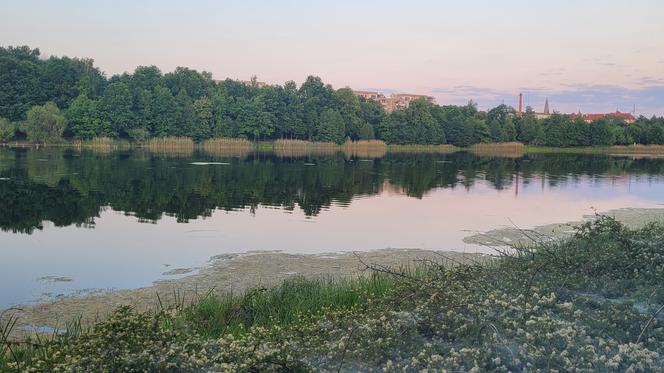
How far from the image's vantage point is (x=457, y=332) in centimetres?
575

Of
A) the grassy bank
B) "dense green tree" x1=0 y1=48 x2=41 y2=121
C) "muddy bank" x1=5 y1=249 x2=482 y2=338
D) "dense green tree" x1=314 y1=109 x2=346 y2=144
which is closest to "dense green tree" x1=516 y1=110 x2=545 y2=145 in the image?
"dense green tree" x1=314 y1=109 x2=346 y2=144

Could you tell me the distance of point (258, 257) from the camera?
51.1ft

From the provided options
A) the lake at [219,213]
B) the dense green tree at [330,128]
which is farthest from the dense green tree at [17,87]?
the lake at [219,213]

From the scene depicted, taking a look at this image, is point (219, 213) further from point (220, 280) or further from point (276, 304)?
point (276, 304)

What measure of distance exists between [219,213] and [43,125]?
68.7 meters

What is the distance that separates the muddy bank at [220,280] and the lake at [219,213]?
2.38 feet

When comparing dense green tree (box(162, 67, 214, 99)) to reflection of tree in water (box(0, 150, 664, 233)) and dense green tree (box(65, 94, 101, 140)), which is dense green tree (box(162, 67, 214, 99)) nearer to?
dense green tree (box(65, 94, 101, 140))

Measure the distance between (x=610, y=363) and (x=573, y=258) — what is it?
3.19m

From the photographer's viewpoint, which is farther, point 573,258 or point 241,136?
point 241,136

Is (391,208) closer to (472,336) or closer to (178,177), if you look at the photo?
(178,177)

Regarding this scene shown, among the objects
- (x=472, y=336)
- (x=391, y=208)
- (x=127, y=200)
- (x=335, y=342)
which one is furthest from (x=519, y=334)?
(x=127, y=200)

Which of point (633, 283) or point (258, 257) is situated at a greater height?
point (633, 283)

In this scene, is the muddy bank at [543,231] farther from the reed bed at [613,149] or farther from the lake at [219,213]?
the reed bed at [613,149]

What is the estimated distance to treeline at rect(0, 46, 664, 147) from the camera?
296 feet
